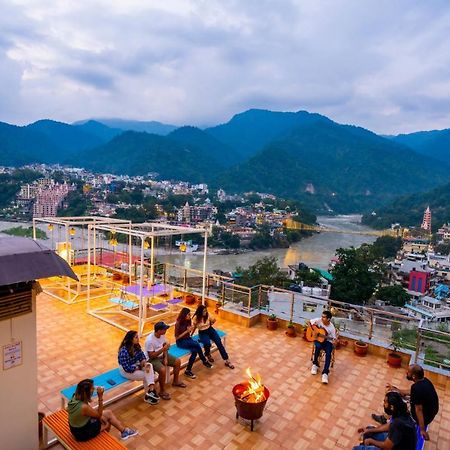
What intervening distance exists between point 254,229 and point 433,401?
5720 cm

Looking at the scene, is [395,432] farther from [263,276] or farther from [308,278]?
[308,278]

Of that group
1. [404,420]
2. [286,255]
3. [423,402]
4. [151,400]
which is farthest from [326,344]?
[286,255]

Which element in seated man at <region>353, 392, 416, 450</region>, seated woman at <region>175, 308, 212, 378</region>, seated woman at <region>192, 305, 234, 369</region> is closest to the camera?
seated man at <region>353, 392, 416, 450</region>

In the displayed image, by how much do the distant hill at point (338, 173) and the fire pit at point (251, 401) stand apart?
11529 cm

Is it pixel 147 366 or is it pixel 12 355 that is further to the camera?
pixel 147 366

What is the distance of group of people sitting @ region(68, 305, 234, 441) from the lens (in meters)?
2.91

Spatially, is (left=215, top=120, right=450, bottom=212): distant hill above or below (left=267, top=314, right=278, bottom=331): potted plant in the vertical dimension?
above

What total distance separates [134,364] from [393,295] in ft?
109

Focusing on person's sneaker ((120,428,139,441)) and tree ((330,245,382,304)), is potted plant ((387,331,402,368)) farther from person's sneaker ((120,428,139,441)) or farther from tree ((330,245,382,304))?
tree ((330,245,382,304))

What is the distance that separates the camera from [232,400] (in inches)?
164

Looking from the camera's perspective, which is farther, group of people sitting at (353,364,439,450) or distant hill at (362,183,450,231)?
distant hill at (362,183,450,231)

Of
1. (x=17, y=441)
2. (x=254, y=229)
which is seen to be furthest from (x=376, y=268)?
(x=17, y=441)

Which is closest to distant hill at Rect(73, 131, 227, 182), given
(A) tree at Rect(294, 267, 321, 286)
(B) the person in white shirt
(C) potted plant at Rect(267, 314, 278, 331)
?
(A) tree at Rect(294, 267, 321, 286)

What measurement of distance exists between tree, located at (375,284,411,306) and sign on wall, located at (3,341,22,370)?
1355 inches
